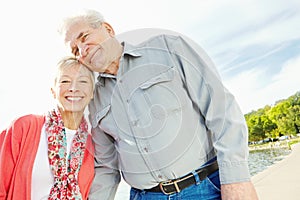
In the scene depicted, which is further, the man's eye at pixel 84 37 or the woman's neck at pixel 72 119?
the woman's neck at pixel 72 119

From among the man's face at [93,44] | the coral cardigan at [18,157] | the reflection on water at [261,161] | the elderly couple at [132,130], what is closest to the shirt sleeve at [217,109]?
the elderly couple at [132,130]

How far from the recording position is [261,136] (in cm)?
1397

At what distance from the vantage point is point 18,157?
3.12 feet

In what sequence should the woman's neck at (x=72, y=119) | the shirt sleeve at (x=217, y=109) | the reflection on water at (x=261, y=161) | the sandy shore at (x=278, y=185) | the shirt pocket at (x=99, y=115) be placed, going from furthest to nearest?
1. the reflection on water at (x=261, y=161)
2. the sandy shore at (x=278, y=185)
3. the woman's neck at (x=72, y=119)
4. the shirt pocket at (x=99, y=115)
5. the shirt sleeve at (x=217, y=109)

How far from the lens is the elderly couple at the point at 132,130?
2.73 ft

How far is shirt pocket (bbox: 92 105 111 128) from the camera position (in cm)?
93

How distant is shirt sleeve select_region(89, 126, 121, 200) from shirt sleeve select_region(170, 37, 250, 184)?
1.11 ft

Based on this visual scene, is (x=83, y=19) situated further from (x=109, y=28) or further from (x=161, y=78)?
(x=161, y=78)

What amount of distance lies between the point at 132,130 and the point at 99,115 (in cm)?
15

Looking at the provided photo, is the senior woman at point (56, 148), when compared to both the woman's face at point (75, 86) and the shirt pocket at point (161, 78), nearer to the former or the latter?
the woman's face at point (75, 86)

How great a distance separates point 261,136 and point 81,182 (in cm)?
1402

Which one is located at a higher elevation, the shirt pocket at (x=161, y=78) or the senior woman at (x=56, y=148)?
the shirt pocket at (x=161, y=78)

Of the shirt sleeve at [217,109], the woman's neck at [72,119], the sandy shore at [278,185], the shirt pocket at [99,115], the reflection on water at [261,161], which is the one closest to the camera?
the shirt sleeve at [217,109]

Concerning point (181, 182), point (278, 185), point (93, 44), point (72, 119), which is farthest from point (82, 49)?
point (278, 185)
